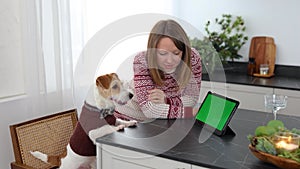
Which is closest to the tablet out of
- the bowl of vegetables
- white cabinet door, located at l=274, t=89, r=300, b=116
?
the bowl of vegetables

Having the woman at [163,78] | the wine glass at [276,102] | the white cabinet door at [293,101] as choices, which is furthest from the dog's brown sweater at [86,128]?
the white cabinet door at [293,101]

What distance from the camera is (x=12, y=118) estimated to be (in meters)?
2.31

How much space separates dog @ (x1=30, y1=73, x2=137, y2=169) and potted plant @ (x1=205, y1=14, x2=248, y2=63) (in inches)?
69.4

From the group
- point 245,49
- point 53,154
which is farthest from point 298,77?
point 53,154

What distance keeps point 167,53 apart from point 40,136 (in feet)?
3.32

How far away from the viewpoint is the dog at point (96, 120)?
74.2 inches

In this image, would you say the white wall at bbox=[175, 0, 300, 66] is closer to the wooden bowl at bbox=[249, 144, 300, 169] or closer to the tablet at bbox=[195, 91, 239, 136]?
the tablet at bbox=[195, 91, 239, 136]

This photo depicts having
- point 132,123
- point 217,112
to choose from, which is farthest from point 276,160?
point 132,123

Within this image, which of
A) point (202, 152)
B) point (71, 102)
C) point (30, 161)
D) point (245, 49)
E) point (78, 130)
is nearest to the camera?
point (202, 152)

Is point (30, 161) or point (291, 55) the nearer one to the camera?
point (30, 161)

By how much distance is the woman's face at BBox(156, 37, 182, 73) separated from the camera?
1.87 metres

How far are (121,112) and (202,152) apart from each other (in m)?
0.62

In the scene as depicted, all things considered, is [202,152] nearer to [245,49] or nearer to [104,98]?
[104,98]

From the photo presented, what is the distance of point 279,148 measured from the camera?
1.34 meters
